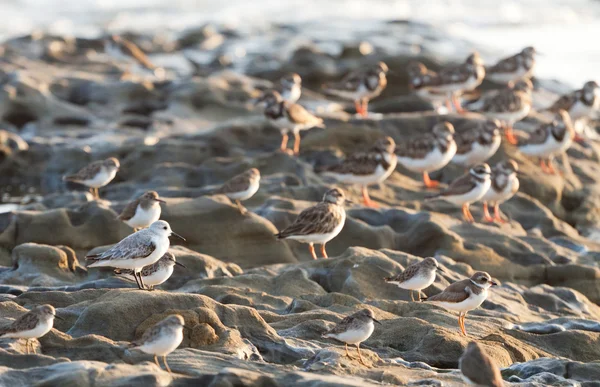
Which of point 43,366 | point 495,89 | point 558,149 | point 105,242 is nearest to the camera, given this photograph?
point 43,366

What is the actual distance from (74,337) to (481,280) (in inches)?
180

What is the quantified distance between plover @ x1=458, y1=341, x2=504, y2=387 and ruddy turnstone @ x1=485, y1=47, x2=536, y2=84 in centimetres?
1645

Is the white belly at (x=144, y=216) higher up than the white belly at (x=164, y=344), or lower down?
lower down

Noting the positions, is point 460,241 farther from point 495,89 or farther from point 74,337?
point 495,89

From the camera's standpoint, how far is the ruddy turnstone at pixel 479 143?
63.7 feet

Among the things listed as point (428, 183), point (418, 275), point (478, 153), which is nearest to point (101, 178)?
point (428, 183)

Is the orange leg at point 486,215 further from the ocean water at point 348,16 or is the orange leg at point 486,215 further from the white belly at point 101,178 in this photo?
the ocean water at point 348,16

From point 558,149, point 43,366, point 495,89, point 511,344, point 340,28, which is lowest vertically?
point 340,28

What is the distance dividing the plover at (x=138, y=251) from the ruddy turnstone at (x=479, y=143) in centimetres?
947

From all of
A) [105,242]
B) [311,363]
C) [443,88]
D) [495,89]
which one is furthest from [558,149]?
[311,363]

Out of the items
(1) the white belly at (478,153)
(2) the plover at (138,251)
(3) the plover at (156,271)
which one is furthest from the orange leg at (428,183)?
(2) the plover at (138,251)

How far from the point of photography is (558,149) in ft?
65.9

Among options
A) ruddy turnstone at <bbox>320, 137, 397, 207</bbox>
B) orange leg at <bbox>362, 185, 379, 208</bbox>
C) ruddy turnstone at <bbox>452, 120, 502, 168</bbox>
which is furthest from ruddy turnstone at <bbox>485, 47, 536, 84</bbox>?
orange leg at <bbox>362, 185, 379, 208</bbox>

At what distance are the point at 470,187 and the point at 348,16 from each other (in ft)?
88.1
